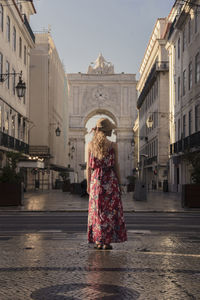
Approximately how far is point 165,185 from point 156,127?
9979mm

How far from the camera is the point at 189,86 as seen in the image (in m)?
35.7

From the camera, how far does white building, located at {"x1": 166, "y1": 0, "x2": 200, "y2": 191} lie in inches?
1296

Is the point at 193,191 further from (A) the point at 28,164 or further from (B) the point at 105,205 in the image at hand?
(A) the point at 28,164

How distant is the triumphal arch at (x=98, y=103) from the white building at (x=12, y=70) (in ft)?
171

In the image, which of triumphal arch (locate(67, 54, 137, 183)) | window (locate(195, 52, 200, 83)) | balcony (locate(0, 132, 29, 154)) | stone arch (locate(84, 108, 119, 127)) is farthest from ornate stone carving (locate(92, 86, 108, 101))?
window (locate(195, 52, 200, 83))

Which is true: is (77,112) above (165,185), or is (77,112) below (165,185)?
above

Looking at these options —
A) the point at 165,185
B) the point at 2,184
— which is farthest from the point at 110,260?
the point at 165,185

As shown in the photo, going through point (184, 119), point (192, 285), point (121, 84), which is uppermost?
point (121, 84)

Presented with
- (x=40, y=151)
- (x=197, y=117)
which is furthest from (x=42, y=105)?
(x=197, y=117)

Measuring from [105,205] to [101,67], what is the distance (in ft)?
334

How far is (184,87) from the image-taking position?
37.6m

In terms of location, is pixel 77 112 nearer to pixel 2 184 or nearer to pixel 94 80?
pixel 94 80

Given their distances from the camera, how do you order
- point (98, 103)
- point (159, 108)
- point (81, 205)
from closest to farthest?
1. point (81, 205)
2. point (159, 108)
3. point (98, 103)

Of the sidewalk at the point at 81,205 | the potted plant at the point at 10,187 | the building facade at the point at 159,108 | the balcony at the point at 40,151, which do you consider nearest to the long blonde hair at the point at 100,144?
the sidewalk at the point at 81,205
